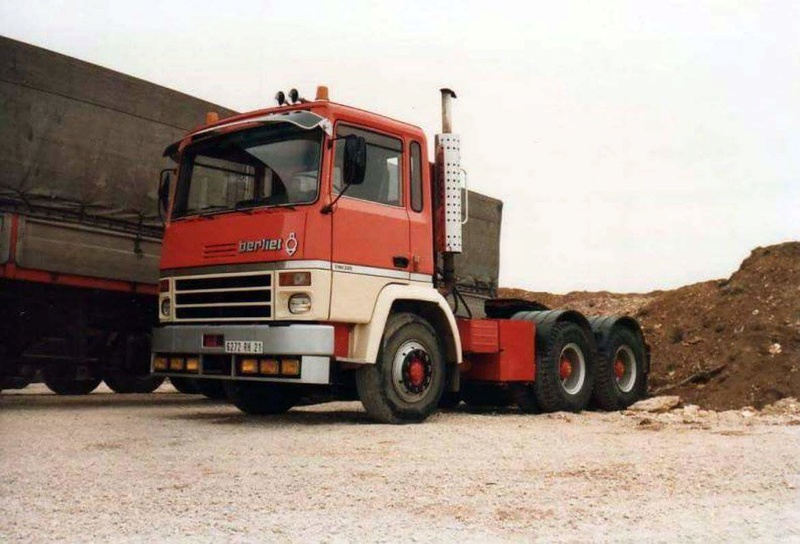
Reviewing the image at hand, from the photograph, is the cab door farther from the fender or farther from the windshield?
the windshield

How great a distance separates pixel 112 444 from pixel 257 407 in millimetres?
3182

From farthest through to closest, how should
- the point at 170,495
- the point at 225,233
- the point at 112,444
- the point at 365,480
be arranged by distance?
the point at 225,233 → the point at 112,444 → the point at 365,480 → the point at 170,495

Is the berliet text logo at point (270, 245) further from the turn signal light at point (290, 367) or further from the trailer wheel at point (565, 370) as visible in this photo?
the trailer wheel at point (565, 370)

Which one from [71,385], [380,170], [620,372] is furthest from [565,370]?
[71,385]

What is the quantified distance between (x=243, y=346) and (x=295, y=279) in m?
0.77

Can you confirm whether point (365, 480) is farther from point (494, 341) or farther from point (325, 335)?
point (494, 341)

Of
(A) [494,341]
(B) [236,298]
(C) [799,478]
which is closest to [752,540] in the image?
(C) [799,478]

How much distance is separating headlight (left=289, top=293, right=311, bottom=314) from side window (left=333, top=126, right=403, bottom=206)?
1075mm

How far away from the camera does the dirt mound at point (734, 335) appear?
41.1ft

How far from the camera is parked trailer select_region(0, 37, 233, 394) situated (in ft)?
28.0

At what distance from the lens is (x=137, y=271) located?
9.47 metres

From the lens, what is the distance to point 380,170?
838 centimetres

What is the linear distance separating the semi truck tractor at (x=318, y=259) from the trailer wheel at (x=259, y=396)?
38 mm

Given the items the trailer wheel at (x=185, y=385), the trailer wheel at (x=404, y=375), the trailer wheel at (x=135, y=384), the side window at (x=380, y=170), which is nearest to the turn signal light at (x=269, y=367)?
the trailer wheel at (x=404, y=375)
